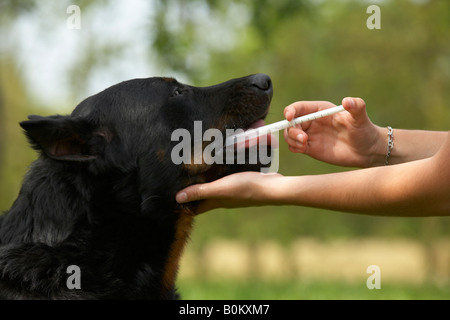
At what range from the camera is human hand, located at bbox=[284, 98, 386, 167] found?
365 cm

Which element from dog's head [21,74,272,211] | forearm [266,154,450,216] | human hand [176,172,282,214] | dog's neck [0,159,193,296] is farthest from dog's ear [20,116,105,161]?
forearm [266,154,450,216]

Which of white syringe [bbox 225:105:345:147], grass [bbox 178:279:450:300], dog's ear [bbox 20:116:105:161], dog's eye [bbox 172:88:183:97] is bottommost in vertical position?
grass [bbox 178:279:450:300]

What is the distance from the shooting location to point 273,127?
342cm

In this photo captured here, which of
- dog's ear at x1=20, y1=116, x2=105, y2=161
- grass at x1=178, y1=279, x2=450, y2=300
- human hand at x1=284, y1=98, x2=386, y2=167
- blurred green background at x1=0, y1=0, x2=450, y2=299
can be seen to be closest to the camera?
dog's ear at x1=20, y1=116, x2=105, y2=161

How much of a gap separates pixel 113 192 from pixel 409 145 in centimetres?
208

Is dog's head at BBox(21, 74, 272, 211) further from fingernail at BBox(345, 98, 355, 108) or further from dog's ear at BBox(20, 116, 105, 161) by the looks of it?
fingernail at BBox(345, 98, 355, 108)

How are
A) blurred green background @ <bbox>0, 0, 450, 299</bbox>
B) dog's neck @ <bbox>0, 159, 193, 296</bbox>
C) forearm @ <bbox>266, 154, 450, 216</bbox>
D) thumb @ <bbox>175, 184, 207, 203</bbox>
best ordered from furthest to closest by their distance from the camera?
blurred green background @ <bbox>0, 0, 450, 299</bbox>, thumb @ <bbox>175, 184, 207, 203</bbox>, dog's neck @ <bbox>0, 159, 193, 296</bbox>, forearm @ <bbox>266, 154, 450, 216</bbox>

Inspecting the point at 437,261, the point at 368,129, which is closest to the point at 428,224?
the point at 437,261

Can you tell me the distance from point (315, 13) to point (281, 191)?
854 cm

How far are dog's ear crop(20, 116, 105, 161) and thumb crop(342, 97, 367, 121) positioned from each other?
1575 millimetres

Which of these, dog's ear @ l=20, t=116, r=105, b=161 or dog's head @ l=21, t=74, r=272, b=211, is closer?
dog's ear @ l=20, t=116, r=105, b=161

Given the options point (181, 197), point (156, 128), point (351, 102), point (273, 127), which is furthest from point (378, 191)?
point (156, 128)

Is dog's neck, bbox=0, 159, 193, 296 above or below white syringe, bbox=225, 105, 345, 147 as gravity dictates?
below

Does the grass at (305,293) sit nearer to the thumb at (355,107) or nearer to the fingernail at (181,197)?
the thumb at (355,107)
